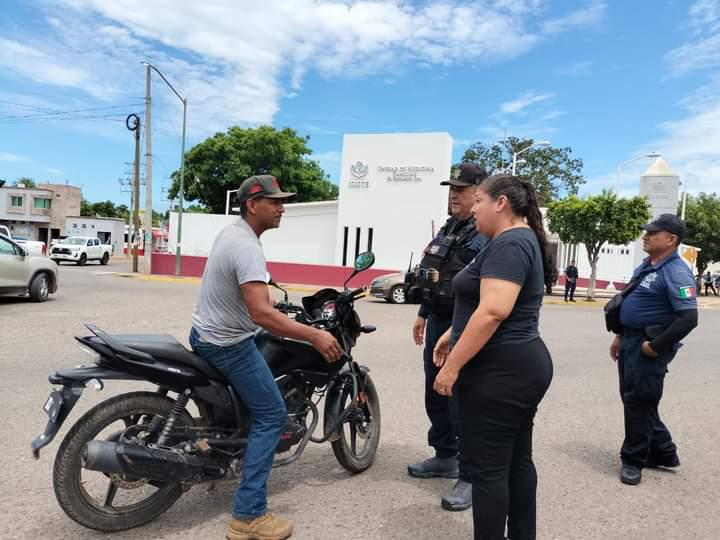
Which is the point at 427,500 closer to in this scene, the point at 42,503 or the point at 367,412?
the point at 367,412

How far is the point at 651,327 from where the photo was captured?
3.77 metres

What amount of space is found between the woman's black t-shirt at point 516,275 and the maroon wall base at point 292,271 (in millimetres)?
19138

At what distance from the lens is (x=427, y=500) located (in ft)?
11.1

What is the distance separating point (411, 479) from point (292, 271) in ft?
65.0

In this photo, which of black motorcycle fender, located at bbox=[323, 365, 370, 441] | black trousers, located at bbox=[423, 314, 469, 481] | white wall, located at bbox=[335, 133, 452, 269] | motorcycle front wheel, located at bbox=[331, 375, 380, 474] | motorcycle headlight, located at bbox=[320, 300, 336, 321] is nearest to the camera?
motorcycle headlight, located at bbox=[320, 300, 336, 321]

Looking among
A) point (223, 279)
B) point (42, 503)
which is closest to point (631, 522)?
point (223, 279)

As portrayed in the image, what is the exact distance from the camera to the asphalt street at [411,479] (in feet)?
9.84

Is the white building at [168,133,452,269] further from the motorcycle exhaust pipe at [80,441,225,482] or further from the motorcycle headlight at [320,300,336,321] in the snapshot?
the motorcycle exhaust pipe at [80,441,225,482]

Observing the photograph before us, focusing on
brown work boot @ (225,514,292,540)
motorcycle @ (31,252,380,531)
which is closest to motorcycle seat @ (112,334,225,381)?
motorcycle @ (31,252,380,531)

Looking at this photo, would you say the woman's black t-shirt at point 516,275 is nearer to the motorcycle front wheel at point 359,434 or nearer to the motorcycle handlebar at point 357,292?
the motorcycle handlebar at point 357,292

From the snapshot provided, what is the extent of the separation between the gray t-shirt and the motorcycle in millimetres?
217

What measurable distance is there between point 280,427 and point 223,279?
0.85m

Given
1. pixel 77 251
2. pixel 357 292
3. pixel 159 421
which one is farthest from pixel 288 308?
pixel 77 251

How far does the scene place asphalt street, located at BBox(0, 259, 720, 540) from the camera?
9.84 feet
